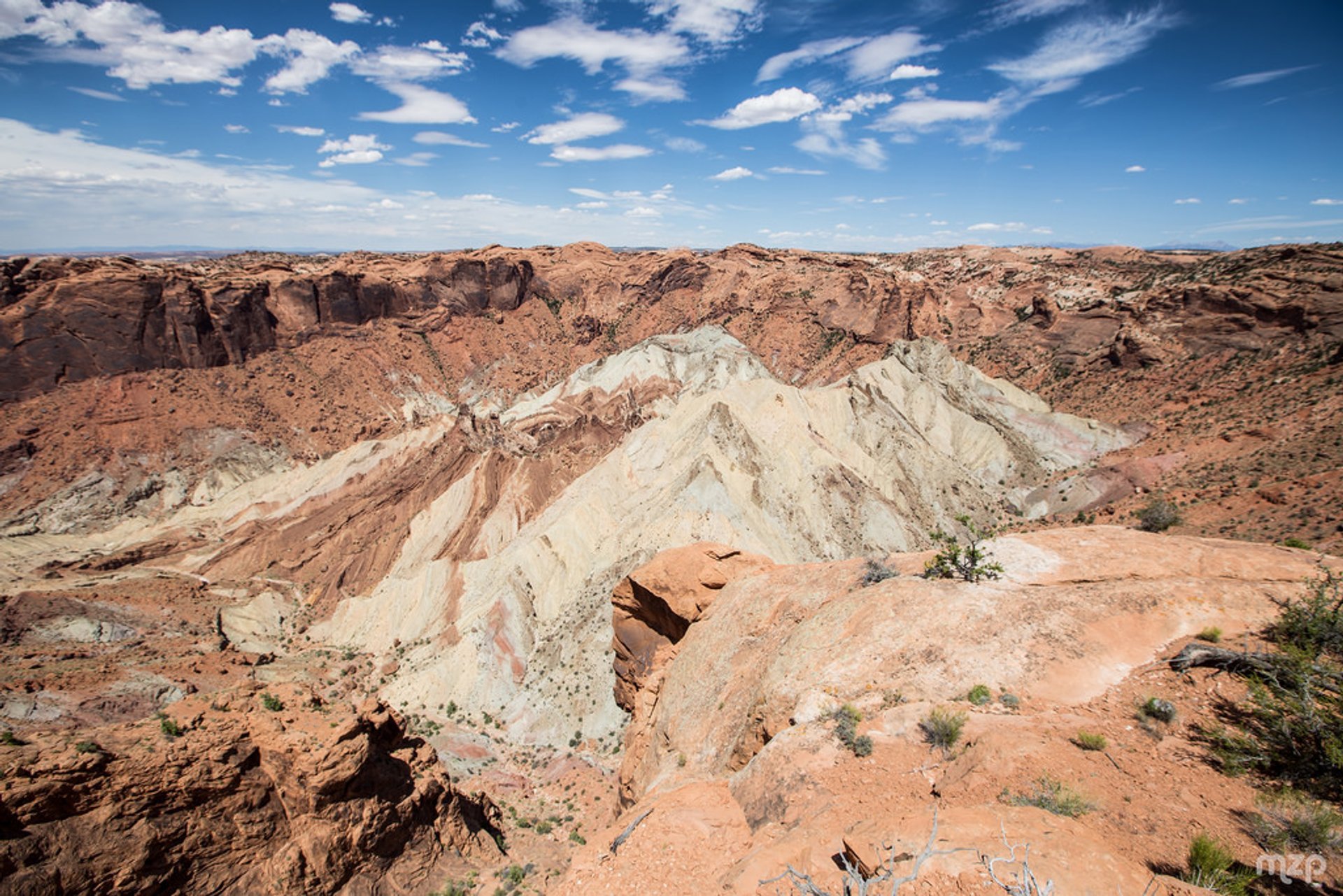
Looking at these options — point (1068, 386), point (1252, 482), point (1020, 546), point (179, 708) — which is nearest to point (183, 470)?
point (179, 708)

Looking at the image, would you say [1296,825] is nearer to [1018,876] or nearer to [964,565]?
[1018,876]

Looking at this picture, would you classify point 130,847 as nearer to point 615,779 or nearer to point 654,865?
point 654,865

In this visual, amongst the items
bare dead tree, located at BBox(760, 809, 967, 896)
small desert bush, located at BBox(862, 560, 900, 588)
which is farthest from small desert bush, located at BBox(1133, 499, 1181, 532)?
bare dead tree, located at BBox(760, 809, 967, 896)

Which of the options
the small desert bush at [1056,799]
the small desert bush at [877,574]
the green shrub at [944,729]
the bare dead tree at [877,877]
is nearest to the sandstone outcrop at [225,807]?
the bare dead tree at [877,877]

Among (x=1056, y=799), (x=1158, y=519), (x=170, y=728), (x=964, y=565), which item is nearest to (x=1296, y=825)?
(x=1056, y=799)

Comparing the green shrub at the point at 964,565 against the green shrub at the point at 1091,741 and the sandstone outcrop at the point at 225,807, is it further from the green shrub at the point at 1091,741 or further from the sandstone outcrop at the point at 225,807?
the sandstone outcrop at the point at 225,807

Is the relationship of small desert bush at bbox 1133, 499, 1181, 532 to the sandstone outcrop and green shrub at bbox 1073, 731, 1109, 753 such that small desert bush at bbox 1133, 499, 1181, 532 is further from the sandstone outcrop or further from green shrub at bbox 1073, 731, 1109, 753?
the sandstone outcrop
